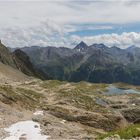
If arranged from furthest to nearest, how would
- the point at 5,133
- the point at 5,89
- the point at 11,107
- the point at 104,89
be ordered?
the point at 104,89
the point at 5,89
the point at 11,107
the point at 5,133

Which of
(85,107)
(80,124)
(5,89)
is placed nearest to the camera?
(80,124)

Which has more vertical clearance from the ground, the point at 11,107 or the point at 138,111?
the point at 11,107

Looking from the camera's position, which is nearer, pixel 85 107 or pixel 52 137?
pixel 52 137

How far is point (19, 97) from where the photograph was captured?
310 feet

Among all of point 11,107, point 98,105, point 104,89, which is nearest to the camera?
point 11,107

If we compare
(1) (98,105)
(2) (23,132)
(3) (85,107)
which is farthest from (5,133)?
(1) (98,105)

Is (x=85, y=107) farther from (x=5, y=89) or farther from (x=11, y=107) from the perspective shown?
(x=11, y=107)

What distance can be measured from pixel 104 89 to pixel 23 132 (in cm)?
11987

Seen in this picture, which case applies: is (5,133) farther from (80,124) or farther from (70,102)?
(70,102)

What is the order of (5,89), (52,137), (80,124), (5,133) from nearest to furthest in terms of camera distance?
1. (52,137)
2. (5,133)
3. (80,124)
4. (5,89)

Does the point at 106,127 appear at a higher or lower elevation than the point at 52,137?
lower

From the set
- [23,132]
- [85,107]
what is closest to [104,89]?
[85,107]

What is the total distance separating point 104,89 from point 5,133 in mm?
120529

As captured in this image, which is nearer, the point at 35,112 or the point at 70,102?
the point at 35,112
